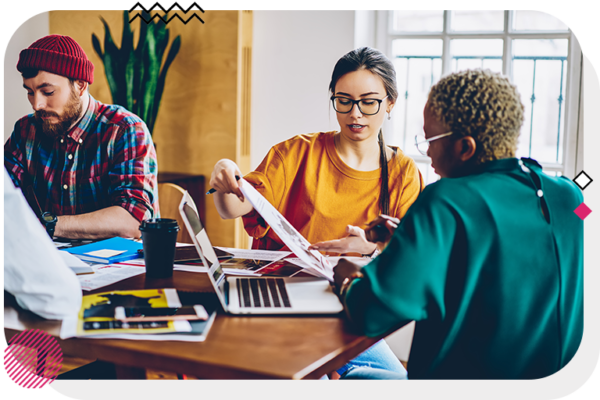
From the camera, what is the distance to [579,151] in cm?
258

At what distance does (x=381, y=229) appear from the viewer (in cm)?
133

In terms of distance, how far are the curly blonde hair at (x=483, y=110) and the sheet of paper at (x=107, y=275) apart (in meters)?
0.79

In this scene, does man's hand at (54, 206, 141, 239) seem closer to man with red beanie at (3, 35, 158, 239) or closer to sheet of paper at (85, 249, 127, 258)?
man with red beanie at (3, 35, 158, 239)

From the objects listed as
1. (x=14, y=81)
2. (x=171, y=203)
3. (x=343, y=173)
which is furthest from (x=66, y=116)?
(x=14, y=81)

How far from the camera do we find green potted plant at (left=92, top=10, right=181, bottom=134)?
10.4ft

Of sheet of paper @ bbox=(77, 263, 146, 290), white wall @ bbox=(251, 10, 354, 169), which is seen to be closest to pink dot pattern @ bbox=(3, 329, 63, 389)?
sheet of paper @ bbox=(77, 263, 146, 290)

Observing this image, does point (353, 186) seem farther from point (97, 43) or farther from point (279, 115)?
point (97, 43)

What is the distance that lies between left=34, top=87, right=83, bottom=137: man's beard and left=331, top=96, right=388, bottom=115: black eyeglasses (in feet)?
3.24

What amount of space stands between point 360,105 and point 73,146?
3.58 ft

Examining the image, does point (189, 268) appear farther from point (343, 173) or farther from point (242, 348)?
point (343, 173)

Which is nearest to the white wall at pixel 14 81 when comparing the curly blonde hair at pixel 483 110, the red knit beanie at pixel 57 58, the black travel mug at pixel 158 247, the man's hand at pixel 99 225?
the red knit beanie at pixel 57 58

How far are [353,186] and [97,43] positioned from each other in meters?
2.24

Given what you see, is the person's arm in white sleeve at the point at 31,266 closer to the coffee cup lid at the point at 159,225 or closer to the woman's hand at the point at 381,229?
the coffee cup lid at the point at 159,225

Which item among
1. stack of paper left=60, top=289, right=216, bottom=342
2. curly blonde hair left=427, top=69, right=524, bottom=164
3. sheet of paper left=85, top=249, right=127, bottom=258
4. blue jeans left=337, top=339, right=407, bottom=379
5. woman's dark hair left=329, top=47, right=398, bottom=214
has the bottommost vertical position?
blue jeans left=337, top=339, right=407, bottom=379
